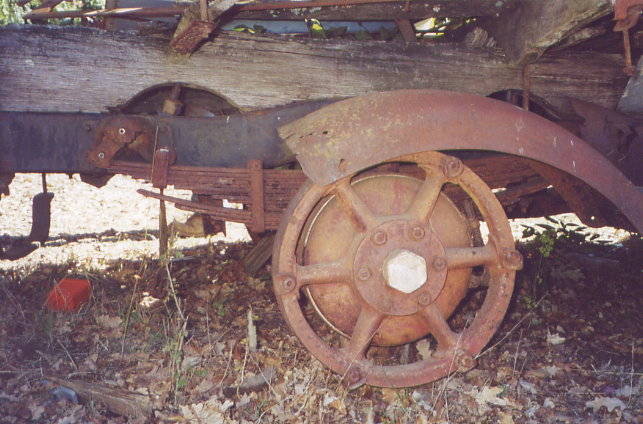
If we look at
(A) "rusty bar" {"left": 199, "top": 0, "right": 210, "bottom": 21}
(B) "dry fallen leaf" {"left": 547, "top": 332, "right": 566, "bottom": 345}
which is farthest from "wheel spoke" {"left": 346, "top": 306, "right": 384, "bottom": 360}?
(A) "rusty bar" {"left": 199, "top": 0, "right": 210, "bottom": 21}

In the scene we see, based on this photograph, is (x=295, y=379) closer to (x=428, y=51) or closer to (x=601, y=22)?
(x=428, y=51)

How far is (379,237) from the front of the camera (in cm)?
253

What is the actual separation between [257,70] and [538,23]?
1.38 m

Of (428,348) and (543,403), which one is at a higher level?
(428,348)

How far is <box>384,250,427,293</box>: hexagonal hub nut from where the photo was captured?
8.16 ft

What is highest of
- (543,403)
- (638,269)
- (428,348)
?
(638,269)

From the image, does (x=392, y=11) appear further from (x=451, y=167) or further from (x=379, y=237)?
(x=379, y=237)

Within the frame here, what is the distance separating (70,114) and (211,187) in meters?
0.76

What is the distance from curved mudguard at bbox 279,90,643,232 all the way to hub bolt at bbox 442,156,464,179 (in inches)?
2.7

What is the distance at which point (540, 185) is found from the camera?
122 inches

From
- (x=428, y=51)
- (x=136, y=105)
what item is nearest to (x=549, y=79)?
(x=428, y=51)

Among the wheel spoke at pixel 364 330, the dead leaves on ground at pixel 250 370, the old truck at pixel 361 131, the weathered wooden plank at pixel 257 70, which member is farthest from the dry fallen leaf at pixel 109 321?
the wheel spoke at pixel 364 330

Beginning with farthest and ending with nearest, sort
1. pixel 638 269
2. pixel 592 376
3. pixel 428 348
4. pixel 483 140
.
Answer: pixel 638 269
pixel 428 348
pixel 592 376
pixel 483 140

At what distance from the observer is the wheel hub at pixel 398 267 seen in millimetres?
2508
